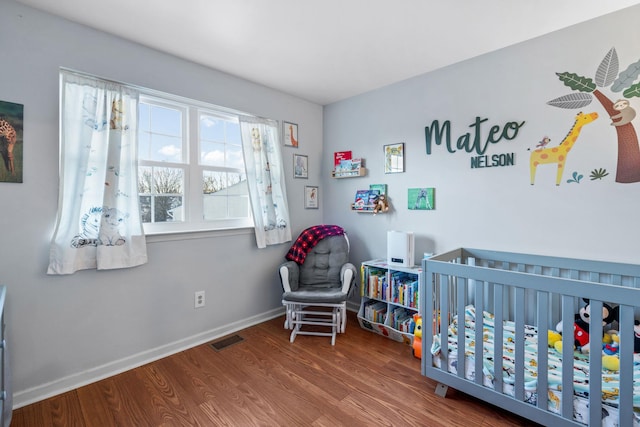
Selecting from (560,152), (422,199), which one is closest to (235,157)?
(422,199)

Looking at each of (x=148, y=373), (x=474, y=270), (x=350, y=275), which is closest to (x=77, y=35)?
(x=148, y=373)

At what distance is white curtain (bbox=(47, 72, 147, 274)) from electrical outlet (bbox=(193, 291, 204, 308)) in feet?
1.78

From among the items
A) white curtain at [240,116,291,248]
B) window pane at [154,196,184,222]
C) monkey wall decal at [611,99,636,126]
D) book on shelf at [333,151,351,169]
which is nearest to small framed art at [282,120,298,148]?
white curtain at [240,116,291,248]

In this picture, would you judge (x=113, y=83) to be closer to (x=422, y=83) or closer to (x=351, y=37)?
(x=351, y=37)

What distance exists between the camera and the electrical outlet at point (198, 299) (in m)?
2.45

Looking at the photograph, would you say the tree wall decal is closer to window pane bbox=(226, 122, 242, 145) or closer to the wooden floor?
the wooden floor

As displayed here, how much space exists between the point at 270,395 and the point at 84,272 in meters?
1.48

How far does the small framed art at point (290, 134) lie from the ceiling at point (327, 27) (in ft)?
2.08

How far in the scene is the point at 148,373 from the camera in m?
2.04

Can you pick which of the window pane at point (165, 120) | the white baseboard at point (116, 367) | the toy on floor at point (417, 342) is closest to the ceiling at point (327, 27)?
the window pane at point (165, 120)

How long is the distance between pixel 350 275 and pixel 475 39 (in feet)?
6.85

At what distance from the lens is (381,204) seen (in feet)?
9.48

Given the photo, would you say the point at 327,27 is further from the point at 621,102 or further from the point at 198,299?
the point at 198,299

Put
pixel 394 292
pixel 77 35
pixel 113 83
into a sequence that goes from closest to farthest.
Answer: pixel 77 35 < pixel 113 83 < pixel 394 292
